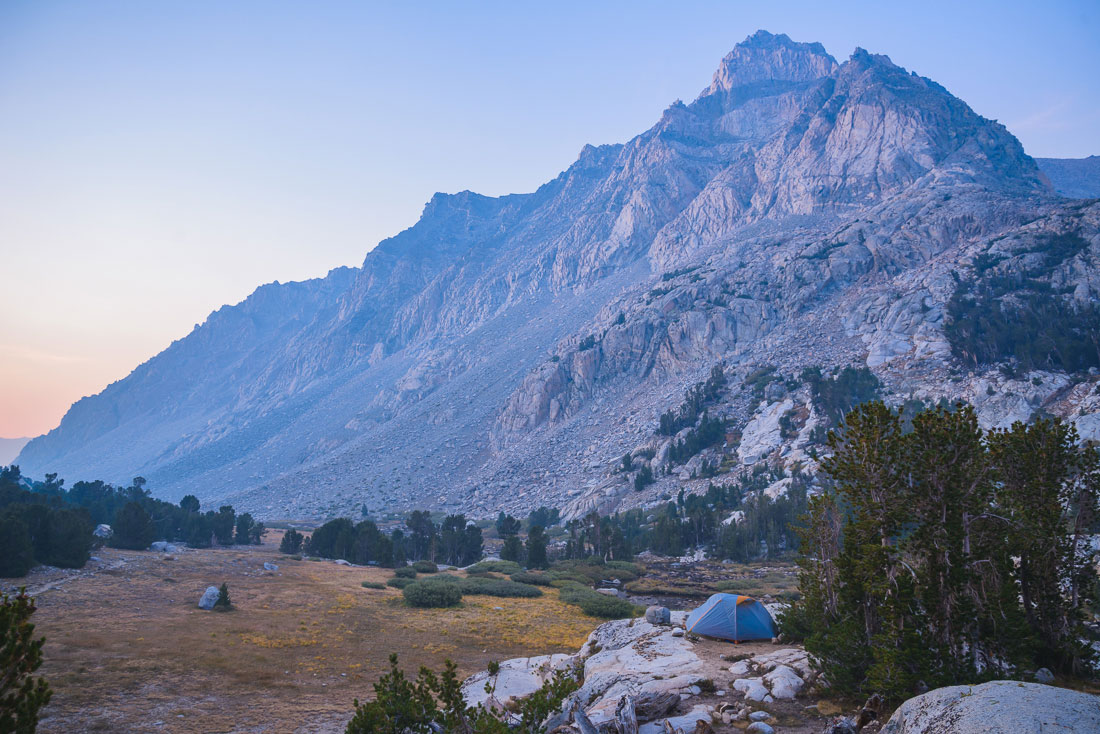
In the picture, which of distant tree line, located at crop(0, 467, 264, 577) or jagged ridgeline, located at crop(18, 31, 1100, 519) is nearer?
distant tree line, located at crop(0, 467, 264, 577)

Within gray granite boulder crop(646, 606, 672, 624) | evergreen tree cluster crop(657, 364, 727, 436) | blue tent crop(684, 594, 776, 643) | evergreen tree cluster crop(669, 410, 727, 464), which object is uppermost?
evergreen tree cluster crop(657, 364, 727, 436)

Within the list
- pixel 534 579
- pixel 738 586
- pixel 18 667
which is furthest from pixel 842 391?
pixel 18 667

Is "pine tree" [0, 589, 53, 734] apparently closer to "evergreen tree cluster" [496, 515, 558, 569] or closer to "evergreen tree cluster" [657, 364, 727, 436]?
"evergreen tree cluster" [496, 515, 558, 569]

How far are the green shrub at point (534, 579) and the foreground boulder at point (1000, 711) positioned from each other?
38002 millimetres

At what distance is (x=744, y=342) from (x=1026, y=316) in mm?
43165

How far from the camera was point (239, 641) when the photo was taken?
23.5 metres

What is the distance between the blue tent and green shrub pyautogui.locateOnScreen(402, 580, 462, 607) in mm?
18823

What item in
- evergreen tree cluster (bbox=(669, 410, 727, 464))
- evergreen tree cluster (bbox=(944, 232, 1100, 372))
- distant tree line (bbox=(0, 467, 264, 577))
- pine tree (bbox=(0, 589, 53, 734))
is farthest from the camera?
evergreen tree cluster (bbox=(669, 410, 727, 464))

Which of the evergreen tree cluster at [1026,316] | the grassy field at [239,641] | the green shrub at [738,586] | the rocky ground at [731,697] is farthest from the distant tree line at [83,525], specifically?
the evergreen tree cluster at [1026,316]

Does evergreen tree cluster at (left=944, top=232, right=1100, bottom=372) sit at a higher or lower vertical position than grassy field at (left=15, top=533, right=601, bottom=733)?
higher

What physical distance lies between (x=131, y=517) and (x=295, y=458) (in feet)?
344

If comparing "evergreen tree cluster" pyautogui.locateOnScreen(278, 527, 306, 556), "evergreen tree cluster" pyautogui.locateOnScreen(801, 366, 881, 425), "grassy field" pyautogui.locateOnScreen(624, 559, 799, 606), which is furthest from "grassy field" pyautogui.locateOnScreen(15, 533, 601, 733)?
"evergreen tree cluster" pyautogui.locateOnScreen(801, 366, 881, 425)

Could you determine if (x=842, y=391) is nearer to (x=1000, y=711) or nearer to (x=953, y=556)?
(x=953, y=556)

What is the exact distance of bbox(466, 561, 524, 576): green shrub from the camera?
4924 cm
